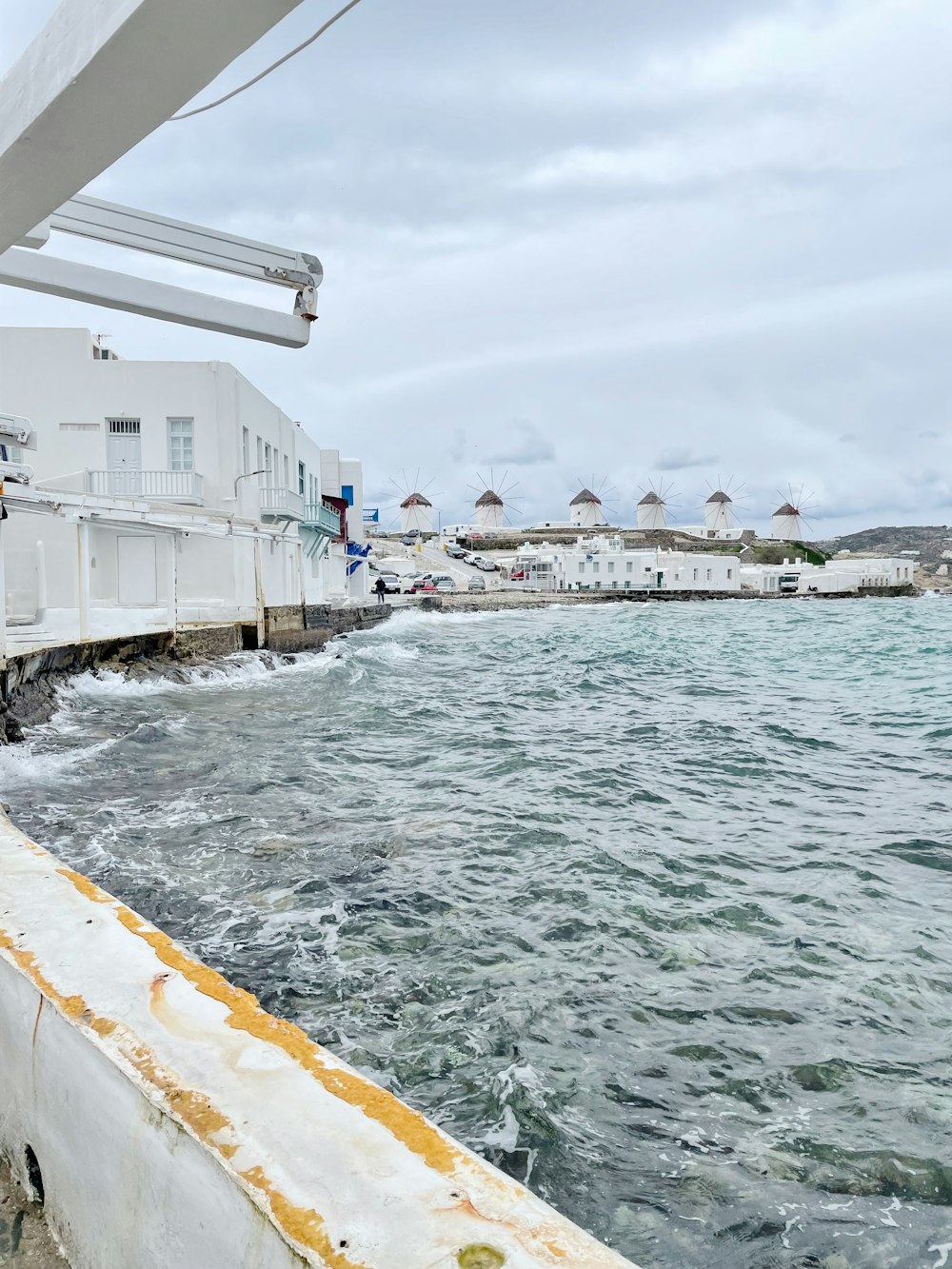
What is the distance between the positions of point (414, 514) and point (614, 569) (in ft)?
153

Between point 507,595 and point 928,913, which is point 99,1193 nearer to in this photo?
point 928,913

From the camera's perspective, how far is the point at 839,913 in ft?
16.2

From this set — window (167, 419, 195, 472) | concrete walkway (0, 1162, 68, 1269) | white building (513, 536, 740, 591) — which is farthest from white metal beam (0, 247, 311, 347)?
white building (513, 536, 740, 591)

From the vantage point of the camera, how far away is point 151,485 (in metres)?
24.1

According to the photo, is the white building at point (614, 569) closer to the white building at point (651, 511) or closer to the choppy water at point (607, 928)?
the white building at point (651, 511)

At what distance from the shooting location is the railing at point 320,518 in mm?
34344

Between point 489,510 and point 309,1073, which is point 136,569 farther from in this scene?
point 489,510

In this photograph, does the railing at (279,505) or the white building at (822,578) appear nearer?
the railing at (279,505)

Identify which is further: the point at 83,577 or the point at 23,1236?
the point at 83,577

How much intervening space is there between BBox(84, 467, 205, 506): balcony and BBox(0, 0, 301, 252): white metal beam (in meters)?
22.3

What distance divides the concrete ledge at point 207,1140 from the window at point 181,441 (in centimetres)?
2443

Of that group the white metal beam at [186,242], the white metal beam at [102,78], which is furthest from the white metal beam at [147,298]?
the white metal beam at [102,78]

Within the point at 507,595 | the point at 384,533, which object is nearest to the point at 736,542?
the point at 384,533

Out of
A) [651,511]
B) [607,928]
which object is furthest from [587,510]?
[607,928]
